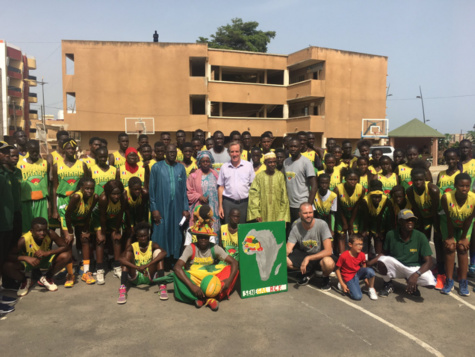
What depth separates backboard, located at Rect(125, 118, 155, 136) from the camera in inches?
1071

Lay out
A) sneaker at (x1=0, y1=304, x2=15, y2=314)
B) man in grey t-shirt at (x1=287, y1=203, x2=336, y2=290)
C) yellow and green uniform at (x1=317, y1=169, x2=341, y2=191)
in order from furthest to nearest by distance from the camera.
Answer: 1. yellow and green uniform at (x1=317, y1=169, x2=341, y2=191)
2. man in grey t-shirt at (x1=287, y1=203, x2=336, y2=290)
3. sneaker at (x1=0, y1=304, x2=15, y2=314)

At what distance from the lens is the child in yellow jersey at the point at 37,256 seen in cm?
515

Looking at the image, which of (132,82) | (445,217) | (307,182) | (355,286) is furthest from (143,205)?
(132,82)

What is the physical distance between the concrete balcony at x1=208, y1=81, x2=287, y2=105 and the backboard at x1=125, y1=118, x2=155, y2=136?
5.04 m

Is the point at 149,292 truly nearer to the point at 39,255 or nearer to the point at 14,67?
the point at 39,255

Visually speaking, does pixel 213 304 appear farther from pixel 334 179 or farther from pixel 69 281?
pixel 334 179

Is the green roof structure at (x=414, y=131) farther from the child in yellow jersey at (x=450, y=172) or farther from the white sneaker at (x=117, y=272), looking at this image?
the white sneaker at (x=117, y=272)

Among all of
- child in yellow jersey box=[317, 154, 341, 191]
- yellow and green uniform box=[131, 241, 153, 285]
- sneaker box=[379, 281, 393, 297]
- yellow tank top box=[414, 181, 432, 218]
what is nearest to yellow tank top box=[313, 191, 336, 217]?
child in yellow jersey box=[317, 154, 341, 191]

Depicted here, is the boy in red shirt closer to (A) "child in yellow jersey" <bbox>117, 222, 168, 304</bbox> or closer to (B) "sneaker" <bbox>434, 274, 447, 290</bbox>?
(B) "sneaker" <bbox>434, 274, 447, 290</bbox>

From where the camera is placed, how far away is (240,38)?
37.8 metres

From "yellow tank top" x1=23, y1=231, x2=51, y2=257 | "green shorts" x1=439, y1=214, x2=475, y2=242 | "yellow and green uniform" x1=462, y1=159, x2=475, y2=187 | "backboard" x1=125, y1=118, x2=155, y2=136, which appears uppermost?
"backboard" x1=125, y1=118, x2=155, y2=136

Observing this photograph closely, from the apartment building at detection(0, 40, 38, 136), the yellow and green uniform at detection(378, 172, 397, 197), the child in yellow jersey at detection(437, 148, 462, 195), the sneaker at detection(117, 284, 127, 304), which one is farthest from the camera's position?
the apartment building at detection(0, 40, 38, 136)

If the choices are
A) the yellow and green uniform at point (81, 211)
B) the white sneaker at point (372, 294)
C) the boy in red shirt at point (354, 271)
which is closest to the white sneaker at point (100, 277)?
the yellow and green uniform at point (81, 211)

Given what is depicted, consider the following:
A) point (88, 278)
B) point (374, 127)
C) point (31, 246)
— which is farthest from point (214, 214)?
point (374, 127)
